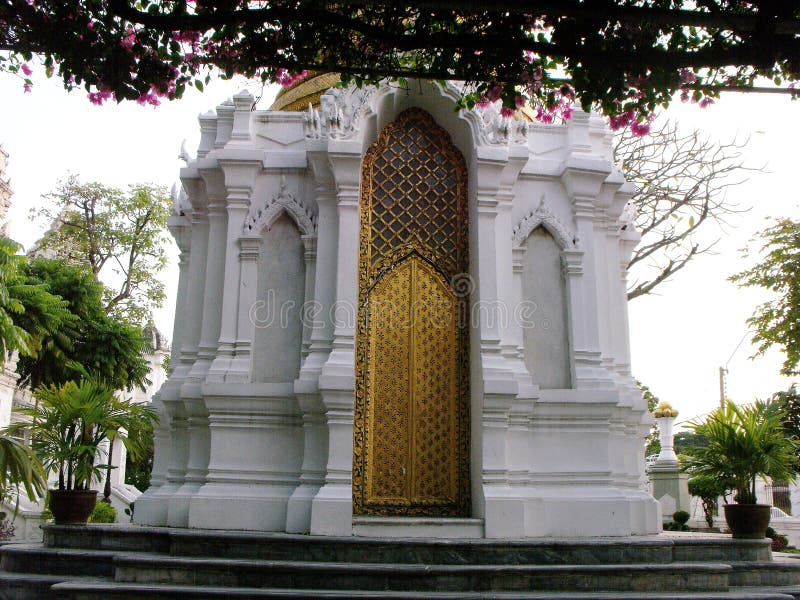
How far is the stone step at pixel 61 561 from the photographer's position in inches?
268

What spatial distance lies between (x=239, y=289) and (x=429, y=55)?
3860mm

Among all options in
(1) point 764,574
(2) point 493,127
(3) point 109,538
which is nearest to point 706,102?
(2) point 493,127

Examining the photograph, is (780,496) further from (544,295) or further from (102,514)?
(544,295)

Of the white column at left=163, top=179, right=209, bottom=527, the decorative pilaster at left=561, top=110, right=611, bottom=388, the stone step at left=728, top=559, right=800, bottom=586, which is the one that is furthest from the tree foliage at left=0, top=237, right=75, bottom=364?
the stone step at left=728, top=559, right=800, bottom=586

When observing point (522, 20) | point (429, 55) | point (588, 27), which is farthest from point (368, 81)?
point (588, 27)

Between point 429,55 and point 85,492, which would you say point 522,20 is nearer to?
point 429,55

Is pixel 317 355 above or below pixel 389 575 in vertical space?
above

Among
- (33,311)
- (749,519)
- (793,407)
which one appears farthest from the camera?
(793,407)

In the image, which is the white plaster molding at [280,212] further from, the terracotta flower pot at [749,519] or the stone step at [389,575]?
the terracotta flower pot at [749,519]

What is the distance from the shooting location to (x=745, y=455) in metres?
8.21

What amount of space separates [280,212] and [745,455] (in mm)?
5652

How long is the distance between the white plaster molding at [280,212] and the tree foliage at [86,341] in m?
14.5

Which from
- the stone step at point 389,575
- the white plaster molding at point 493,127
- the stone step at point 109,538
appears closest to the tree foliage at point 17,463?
the stone step at point 109,538

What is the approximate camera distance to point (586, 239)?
895 cm
